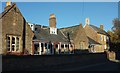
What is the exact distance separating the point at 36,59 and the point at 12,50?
8.47m

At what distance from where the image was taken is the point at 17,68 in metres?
18.1

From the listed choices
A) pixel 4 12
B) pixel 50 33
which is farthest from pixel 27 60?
pixel 50 33

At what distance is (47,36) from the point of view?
36969mm

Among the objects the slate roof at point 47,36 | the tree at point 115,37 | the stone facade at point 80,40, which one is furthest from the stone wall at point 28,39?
the tree at point 115,37

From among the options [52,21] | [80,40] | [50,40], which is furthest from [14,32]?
[80,40]

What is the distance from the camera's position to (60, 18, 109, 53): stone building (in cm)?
4225

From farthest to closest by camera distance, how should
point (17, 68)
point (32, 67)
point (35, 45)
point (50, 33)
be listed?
point (50, 33) → point (35, 45) → point (32, 67) → point (17, 68)

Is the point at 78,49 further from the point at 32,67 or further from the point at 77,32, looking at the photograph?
the point at 32,67

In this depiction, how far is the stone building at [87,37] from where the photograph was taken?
42250 millimetres

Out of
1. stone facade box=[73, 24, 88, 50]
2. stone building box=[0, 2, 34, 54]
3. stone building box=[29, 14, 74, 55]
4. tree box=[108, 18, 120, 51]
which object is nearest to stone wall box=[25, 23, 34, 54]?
stone building box=[0, 2, 34, 54]

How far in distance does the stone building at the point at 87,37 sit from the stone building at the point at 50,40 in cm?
204

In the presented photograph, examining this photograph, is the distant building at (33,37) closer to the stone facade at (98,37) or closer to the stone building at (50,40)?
the stone building at (50,40)

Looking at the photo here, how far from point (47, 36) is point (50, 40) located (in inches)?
52.4

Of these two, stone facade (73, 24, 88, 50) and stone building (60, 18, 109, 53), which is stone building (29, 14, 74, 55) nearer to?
stone facade (73, 24, 88, 50)
